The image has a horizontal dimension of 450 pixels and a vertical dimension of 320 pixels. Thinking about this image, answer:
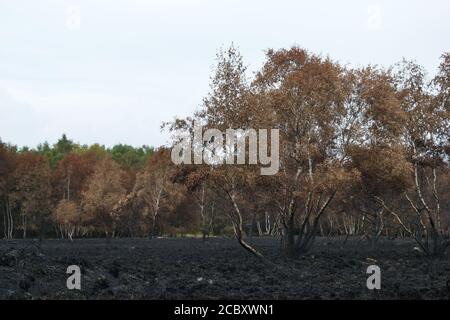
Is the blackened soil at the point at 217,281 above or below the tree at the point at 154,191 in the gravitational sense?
below

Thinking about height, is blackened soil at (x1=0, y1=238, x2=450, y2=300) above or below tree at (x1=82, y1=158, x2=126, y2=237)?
below

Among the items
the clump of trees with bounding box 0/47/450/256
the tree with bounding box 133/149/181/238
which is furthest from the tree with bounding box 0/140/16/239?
the clump of trees with bounding box 0/47/450/256

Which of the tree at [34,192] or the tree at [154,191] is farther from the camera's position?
the tree at [34,192]

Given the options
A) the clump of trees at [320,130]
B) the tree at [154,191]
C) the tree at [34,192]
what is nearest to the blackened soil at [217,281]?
the clump of trees at [320,130]

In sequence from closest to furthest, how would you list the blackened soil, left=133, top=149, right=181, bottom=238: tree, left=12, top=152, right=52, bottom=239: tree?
the blackened soil, left=133, top=149, right=181, bottom=238: tree, left=12, top=152, right=52, bottom=239: tree

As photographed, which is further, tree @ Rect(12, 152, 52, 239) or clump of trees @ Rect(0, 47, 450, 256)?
tree @ Rect(12, 152, 52, 239)

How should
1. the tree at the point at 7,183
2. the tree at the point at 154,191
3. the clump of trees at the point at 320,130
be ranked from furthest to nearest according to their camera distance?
the tree at the point at 7,183 < the tree at the point at 154,191 < the clump of trees at the point at 320,130

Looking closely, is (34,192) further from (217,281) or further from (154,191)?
(217,281)

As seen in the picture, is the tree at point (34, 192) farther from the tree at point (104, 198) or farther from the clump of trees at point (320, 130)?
the clump of trees at point (320, 130)

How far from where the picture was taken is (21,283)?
23922 mm

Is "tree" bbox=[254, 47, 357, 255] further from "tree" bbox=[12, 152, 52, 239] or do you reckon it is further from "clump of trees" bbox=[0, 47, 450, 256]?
"tree" bbox=[12, 152, 52, 239]

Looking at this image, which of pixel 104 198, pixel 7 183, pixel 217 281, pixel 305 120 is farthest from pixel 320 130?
pixel 7 183
